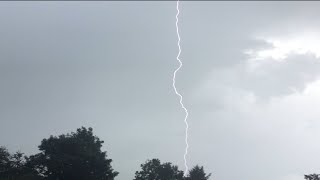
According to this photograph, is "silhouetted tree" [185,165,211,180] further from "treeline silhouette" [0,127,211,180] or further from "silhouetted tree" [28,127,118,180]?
"silhouetted tree" [28,127,118,180]

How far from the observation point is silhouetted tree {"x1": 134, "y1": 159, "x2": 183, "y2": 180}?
59.5 metres

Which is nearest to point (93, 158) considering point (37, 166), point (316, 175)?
point (37, 166)

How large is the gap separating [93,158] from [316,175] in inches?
1105

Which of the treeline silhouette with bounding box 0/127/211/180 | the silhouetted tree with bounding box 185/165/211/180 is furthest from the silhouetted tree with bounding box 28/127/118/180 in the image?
the silhouetted tree with bounding box 185/165/211/180

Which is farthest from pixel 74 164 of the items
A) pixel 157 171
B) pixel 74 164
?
pixel 157 171

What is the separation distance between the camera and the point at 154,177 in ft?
196

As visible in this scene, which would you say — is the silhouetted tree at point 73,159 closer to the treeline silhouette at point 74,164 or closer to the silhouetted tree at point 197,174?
the treeline silhouette at point 74,164

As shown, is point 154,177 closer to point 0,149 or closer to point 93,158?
point 93,158

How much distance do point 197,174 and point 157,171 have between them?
6363mm

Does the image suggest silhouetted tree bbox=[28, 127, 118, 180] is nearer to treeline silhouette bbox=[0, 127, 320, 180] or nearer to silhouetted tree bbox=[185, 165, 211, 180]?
treeline silhouette bbox=[0, 127, 320, 180]

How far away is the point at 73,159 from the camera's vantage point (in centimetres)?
5681

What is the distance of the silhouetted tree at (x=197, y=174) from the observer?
205 ft

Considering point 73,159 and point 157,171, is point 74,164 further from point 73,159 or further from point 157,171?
point 157,171

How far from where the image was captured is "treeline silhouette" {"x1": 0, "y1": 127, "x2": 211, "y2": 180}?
56.8 metres
